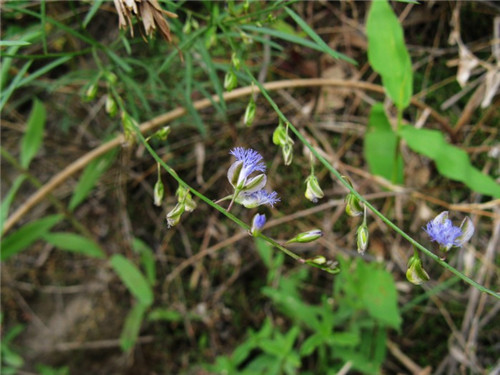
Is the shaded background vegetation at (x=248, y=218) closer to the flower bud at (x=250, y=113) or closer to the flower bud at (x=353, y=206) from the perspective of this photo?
the flower bud at (x=250, y=113)

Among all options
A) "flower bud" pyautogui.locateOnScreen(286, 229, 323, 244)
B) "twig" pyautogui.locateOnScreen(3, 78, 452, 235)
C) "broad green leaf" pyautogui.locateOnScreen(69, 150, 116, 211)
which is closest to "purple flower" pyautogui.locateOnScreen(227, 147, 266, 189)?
"flower bud" pyautogui.locateOnScreen(286, 229, 323, 244)

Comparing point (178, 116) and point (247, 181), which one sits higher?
point (247, 181)

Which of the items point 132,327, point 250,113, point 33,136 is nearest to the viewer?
point 250,113

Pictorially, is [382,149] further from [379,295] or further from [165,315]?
[165,315]

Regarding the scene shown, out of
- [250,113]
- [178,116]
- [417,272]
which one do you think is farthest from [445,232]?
[178,116]

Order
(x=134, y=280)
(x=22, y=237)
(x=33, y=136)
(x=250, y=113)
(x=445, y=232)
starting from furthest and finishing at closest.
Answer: (x=134, y=280)
(x=33, y=136)
(x=22, y=237)
(x=250, y=113)
(x=445, y=232)

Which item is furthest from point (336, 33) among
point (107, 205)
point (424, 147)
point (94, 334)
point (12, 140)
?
point (94, 334)
